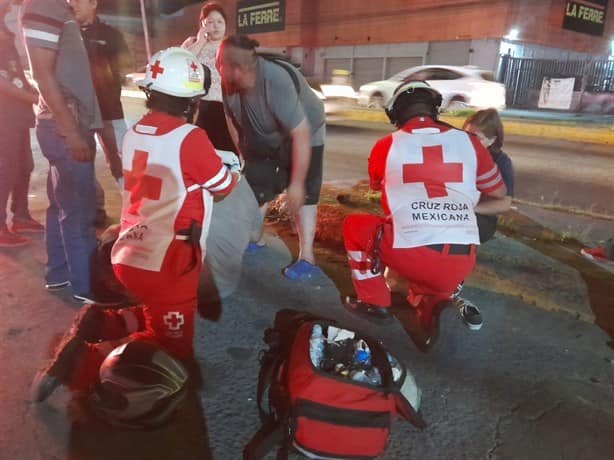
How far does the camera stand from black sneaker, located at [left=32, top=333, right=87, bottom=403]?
7.25 ft

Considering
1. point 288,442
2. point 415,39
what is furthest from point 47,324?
point 415,39

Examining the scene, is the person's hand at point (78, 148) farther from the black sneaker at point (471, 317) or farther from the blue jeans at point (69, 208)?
the black sneaker at point (471, 317)

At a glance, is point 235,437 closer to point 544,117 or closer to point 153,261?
point 153,261

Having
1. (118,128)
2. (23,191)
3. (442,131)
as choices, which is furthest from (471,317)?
(23,191)

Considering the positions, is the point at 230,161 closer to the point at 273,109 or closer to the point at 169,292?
the point at 273,109

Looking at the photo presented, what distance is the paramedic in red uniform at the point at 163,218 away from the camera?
2377mm

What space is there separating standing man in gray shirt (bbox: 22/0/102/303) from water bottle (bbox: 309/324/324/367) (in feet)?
5.22

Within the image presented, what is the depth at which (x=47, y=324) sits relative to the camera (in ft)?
9.68

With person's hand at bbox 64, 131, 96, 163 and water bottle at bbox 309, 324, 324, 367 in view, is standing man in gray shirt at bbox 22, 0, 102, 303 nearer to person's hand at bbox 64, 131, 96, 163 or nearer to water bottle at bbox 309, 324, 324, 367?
person's hand at bbox 64, 131, 96, 163

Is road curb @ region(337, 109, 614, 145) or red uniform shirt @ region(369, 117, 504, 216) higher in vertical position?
red uniform shirt @ region(369, 117, 504, 216)

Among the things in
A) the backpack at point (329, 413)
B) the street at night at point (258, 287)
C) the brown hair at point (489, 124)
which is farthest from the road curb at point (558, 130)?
the backpack at point (329, 413)

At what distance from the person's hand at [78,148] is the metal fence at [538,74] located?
2001cm

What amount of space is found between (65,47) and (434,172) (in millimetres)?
2080

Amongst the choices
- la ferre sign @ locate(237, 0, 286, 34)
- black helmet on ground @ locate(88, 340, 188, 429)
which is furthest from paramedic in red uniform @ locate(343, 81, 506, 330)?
la ferre sign @ locate(237, 0, 286, 34)
